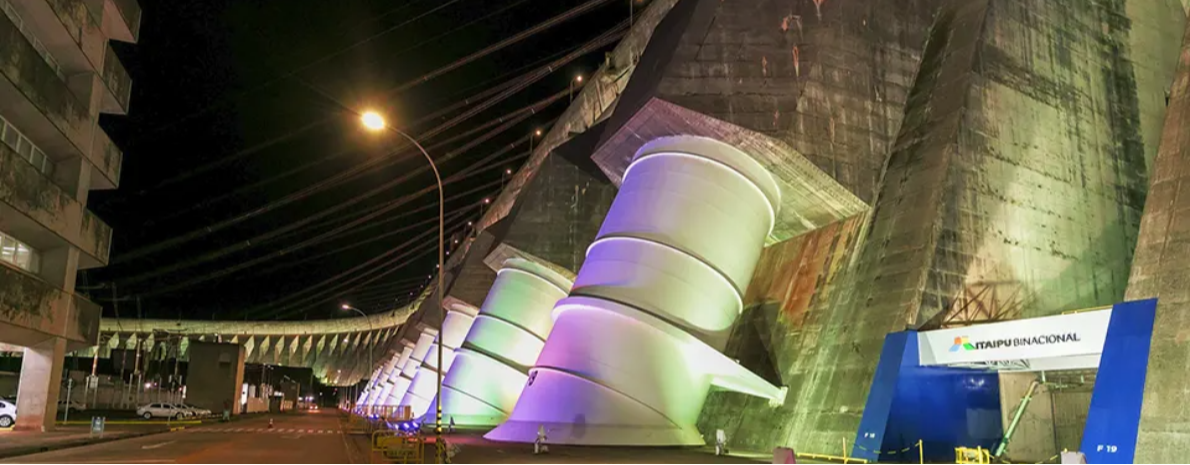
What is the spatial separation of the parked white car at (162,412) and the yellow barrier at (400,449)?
3506cm

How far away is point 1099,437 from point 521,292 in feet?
82.5

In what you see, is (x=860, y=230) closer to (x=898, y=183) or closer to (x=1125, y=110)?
(x=898, y=183)

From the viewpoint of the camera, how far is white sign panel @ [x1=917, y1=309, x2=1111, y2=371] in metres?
17.1

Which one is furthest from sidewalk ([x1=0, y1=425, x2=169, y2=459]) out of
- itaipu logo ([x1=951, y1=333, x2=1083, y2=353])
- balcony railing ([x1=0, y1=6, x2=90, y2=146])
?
itaipu logo ([x1=951, y1=333, x2=1083, y2=353])

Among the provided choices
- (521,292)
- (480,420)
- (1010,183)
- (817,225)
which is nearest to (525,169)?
(521,292)

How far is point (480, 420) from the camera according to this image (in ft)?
119

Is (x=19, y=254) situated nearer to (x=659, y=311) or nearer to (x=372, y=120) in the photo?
(x=372, y=120)

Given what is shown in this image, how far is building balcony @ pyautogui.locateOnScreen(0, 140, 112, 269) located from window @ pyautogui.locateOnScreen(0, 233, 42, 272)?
9.5 inches

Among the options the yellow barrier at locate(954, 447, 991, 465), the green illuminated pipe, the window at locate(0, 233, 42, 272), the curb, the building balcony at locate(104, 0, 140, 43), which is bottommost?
the curb

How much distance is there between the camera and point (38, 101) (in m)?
25.2

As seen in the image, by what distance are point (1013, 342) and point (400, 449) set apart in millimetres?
13579

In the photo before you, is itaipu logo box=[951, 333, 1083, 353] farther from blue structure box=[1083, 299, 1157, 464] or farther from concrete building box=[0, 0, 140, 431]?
concrete building box=[0, 0, 140, 431]

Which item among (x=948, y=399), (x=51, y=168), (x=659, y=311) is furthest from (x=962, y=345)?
(x=51, y=168)

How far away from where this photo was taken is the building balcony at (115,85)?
105 ft
